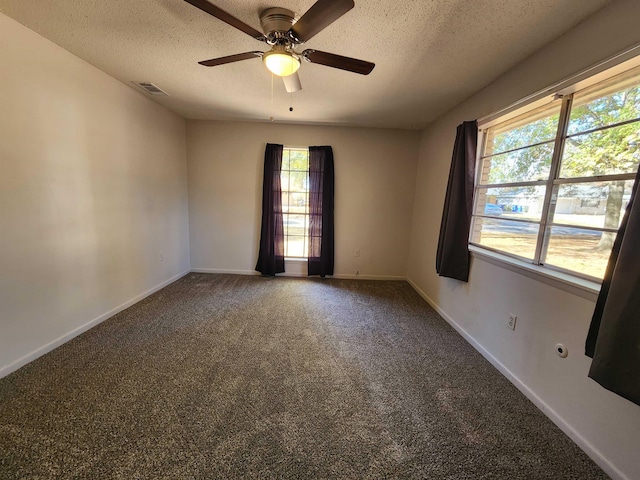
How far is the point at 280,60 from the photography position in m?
1.59

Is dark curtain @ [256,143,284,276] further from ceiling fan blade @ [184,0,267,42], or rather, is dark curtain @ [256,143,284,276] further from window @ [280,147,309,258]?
ceiling fan blade @ [184,0,267,42]

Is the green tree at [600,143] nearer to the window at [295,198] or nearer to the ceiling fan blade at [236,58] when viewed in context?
the ceiling fan blade at [236,58]

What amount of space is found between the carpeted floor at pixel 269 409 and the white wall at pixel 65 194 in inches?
12.3

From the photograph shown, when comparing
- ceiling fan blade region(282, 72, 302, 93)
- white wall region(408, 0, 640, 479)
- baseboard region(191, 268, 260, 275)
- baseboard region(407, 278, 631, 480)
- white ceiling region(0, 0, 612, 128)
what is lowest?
baseboard region(407, 278, 631, 480)

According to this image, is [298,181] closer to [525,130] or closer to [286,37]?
[286,37]

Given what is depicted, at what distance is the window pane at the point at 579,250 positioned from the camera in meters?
1.45

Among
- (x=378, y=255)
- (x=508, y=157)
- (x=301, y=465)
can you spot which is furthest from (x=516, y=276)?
(x=378, y=255)

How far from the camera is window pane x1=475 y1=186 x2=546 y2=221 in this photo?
6.23ft

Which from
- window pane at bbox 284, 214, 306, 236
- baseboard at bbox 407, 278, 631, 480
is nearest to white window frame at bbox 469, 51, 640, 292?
baseboard at bbox 407, 278, 631, 480

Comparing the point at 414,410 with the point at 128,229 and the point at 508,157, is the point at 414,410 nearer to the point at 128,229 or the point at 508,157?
the point at 508,157

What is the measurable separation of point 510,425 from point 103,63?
417 cm

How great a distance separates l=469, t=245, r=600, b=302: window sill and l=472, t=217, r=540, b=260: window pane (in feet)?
0.27

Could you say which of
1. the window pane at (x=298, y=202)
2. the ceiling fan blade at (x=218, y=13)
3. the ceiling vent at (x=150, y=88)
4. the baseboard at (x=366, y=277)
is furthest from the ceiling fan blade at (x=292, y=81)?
the baseboard at (x=366, y=277)

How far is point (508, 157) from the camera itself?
2.19 metres
